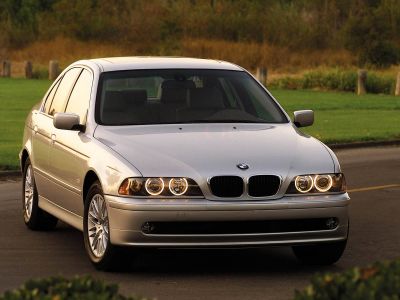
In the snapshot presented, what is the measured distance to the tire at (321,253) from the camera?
10812 mm

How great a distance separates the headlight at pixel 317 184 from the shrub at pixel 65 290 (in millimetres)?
4693

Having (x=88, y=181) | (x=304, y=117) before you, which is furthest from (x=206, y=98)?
(x=88, y=181)

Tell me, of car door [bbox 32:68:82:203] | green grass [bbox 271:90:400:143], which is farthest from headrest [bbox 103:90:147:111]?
green grass [bbox 271:90:400:143]

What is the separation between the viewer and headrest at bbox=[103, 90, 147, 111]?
11688 millimetres

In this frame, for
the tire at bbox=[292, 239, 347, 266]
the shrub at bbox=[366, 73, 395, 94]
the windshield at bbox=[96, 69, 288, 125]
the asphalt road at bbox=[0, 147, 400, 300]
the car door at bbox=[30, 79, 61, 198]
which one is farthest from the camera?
the shrub at bbox=[366, 73, 395, 94]

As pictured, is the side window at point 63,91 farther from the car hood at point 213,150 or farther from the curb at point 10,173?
the curb at point 10,173

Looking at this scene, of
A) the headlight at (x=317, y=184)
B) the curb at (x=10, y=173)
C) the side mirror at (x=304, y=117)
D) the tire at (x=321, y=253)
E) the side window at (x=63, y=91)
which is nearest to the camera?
the headlight at (x=317, y=184)

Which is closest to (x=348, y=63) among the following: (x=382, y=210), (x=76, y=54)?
(x=76, y=54)

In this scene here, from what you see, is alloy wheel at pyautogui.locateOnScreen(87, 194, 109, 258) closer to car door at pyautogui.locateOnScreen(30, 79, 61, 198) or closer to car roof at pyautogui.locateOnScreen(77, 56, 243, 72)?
car door at pyautogui.locateOnScreen(30, 79, 61, 198)

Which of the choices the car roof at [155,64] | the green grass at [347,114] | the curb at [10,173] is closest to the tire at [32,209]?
the car roof at [155,64]

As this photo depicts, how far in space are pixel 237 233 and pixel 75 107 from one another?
260 centimetres

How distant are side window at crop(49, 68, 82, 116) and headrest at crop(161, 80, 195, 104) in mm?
1168

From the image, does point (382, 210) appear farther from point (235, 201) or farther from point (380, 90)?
point (380, 90)

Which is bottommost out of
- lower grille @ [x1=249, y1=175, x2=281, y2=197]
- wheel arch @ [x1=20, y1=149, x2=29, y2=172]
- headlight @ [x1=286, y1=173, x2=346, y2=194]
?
wheel arch @ [x1=20, y1=149, x2=29, y2=172]
